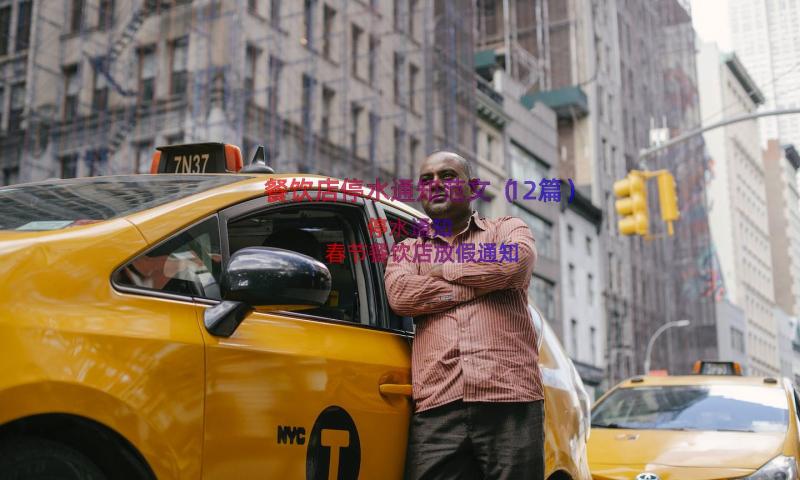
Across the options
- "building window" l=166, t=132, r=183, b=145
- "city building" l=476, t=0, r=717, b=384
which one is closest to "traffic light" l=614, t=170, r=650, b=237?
"building window" l=166, t=132, r=183, b=145

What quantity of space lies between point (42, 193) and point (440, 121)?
32.7 metres

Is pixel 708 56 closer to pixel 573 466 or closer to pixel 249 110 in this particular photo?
pixel 249 110

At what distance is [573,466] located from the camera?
436 centimetres

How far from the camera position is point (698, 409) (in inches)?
334

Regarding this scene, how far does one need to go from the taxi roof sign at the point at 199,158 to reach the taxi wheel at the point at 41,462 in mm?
1816

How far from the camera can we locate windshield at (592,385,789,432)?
26.7 feet

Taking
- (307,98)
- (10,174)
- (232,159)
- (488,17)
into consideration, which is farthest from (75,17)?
(488,17)

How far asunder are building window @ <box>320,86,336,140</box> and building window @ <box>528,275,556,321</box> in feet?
55.5

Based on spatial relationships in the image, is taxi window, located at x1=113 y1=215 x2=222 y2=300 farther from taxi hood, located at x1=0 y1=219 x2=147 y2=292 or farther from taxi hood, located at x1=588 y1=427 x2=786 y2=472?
taxi hood, located at x1=588 y1=427 x2=786 y2=472

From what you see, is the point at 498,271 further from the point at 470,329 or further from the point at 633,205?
the point at 633,205

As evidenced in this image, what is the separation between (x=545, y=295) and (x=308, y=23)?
1999 centimetres

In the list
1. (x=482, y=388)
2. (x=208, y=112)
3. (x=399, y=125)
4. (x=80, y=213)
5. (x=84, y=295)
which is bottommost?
(x=482, y=388)

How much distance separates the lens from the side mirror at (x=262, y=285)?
8.86 ft

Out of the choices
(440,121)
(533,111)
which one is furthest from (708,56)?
(440,121)
